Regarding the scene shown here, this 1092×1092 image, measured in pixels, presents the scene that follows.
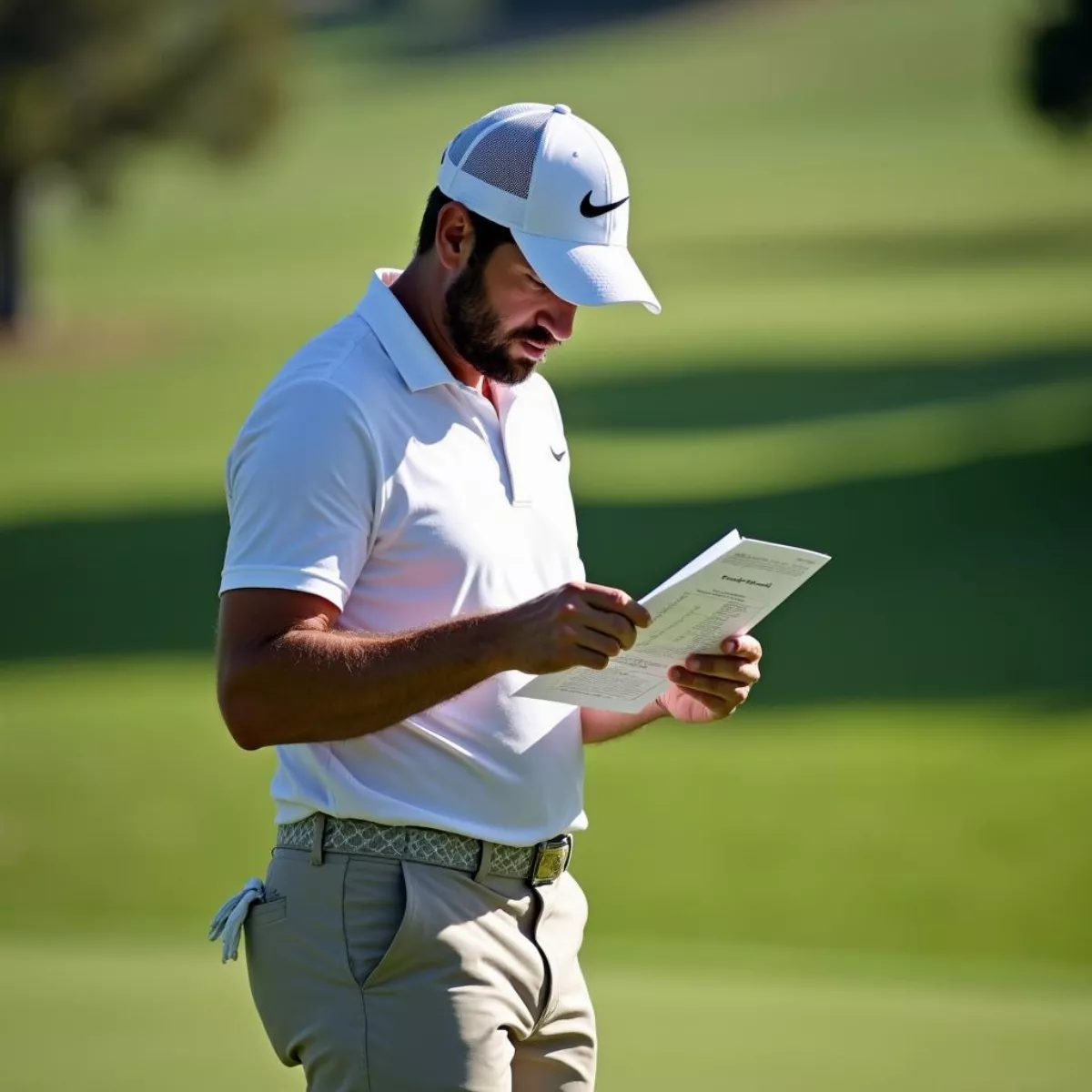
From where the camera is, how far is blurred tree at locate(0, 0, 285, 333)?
25000 millimetres

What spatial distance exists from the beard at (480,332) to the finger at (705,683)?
460mm

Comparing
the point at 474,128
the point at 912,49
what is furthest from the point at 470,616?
the point at 912,49

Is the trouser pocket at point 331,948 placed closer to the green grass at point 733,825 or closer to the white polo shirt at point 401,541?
the white polo shirt at point 401,541

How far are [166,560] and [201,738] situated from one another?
5545mm

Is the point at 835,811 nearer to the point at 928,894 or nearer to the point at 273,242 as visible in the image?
the point at 928,894

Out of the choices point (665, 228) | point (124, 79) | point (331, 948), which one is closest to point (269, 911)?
point (331, 948)

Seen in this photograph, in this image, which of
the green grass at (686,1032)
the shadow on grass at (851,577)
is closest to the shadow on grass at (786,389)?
the shadow on grass at (851,577)

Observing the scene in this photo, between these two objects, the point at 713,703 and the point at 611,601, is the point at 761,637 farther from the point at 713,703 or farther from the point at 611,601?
the point at 611,601

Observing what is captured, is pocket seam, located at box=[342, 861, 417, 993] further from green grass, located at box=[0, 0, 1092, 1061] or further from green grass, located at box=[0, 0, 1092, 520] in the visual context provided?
green grass, located at box=[0, 0, 1092, 520]

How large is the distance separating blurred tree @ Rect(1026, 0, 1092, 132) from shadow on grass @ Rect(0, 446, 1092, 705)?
9.18ft

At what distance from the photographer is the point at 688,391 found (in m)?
24.4

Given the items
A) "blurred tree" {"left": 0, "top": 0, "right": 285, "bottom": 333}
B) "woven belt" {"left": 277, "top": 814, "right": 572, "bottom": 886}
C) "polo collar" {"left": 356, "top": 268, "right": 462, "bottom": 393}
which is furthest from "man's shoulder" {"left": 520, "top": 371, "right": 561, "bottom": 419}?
"blurred tree" {"left": 0, "top": 0, "right": 285, "bottom": 333}

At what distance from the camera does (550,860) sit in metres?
3.17

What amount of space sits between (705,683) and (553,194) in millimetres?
701
